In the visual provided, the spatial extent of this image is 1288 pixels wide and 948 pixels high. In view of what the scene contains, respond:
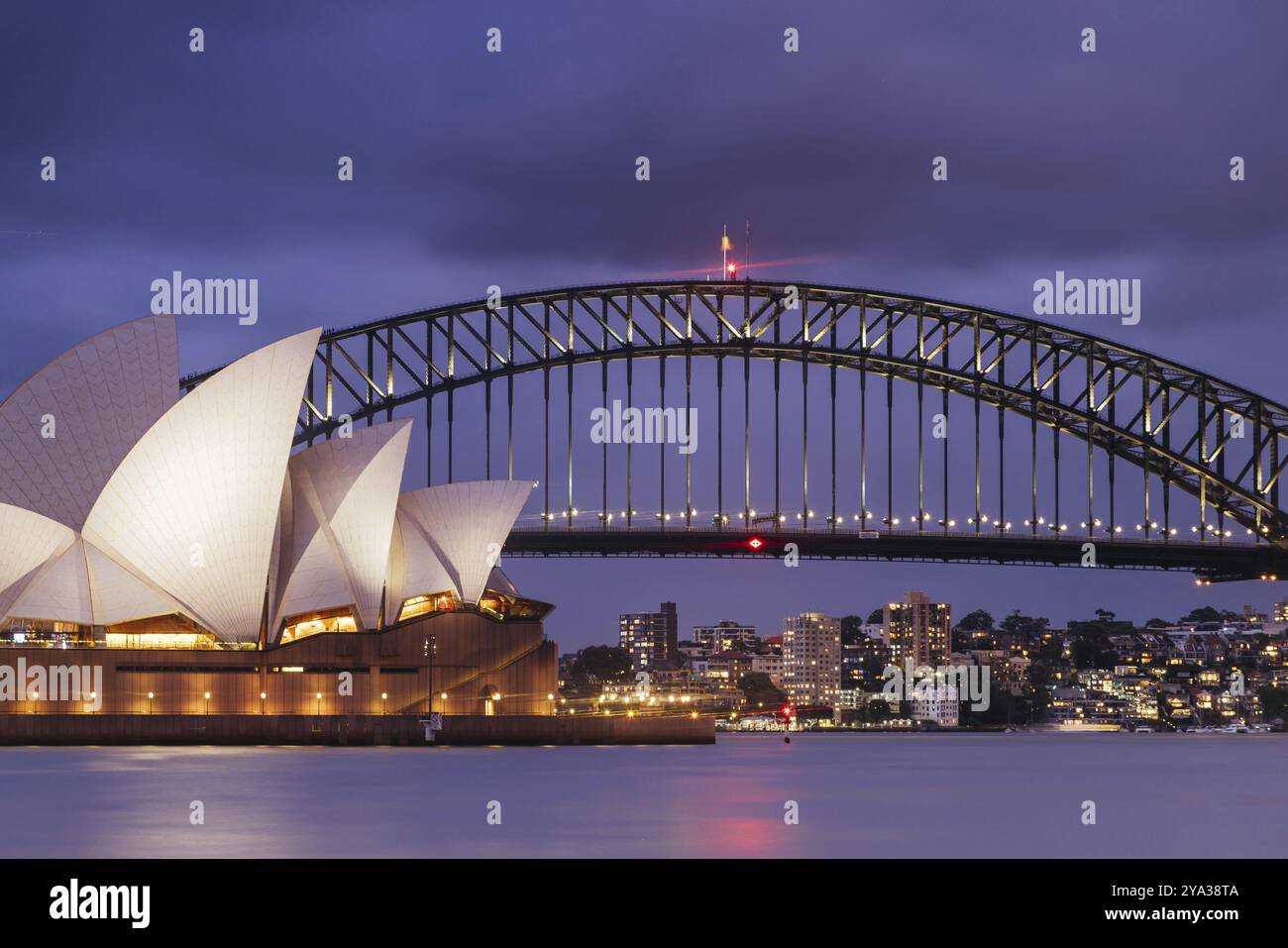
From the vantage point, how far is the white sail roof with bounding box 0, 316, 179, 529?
207 feet

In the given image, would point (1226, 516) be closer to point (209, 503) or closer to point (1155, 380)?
point (1155, 380)

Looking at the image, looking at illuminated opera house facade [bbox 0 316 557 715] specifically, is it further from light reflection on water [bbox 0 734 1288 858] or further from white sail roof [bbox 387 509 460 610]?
light reflection on water [bbox 0 734 1288 858]

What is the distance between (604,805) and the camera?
3959cm

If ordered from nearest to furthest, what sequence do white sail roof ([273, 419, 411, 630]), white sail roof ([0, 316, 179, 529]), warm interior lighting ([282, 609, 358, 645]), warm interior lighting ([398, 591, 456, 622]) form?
white sail roof ([0, 316, 179, 529]) → white sail roof ([273, 419, 411, 630]) → warm interior lighting ([282, 609, 358, 645]) → warm interior lighting ([398, 591, 456, 622])

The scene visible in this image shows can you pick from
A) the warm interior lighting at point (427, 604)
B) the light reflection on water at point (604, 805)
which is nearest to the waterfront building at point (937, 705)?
the warm interior lighting at point (427, 604)

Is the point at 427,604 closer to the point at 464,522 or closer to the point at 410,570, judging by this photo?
the point at 410,570

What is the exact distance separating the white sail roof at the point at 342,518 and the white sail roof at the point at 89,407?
18.1ft

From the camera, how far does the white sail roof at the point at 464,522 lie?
69.3m

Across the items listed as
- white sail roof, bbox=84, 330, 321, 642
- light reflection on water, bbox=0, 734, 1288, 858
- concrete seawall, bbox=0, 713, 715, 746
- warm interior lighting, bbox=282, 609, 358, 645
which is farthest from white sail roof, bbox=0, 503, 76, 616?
warm interior lighting, bbox=282, 609, 358, 645

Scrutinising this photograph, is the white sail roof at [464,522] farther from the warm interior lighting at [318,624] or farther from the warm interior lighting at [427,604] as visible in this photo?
the warm interior lighting at [318,624]

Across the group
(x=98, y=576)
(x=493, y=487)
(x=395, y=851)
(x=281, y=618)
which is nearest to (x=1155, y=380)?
(x=493, y=487)

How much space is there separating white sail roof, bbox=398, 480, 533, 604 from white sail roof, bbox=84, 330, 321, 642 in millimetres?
6365
